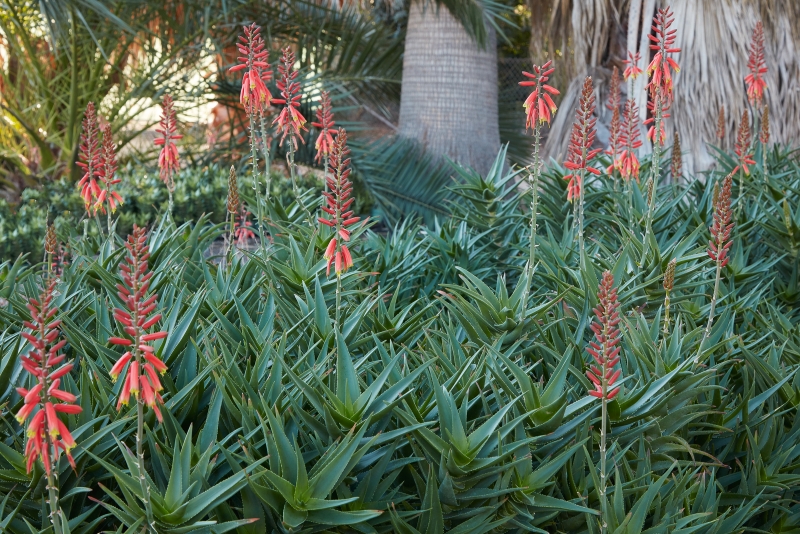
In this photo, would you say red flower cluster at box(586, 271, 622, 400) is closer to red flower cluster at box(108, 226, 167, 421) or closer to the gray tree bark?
red flower cluster at box(108, 226, 167, 421)

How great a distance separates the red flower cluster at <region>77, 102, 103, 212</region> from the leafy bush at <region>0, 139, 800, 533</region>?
1.04ft

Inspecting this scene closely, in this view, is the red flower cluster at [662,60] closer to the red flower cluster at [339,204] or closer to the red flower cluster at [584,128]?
the red flower cluster at [584,128]

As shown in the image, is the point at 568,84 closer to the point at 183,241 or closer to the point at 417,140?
the point at 417,140

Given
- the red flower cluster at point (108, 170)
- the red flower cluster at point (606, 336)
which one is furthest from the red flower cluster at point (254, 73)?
the red flower cluster at point (606, 336)

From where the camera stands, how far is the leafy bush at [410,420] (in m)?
1.46

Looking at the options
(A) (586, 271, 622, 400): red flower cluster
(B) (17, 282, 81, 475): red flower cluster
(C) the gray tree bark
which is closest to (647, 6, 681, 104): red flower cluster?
(A) (586, 271, 622, 400): red flower cluster

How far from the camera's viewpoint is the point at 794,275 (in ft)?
9.76

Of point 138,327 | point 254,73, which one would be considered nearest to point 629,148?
point 254,73

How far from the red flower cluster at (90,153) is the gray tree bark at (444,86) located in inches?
180

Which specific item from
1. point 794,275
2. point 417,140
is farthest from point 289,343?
point 417,140

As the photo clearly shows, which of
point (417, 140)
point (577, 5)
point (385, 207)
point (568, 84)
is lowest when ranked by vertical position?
point (385, 207)

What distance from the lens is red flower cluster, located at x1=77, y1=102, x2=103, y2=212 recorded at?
2.43 meters

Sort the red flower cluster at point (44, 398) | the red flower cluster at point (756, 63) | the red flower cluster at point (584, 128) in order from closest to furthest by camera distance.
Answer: the red flower cluster at point (44, 398)
the red flower cluster at point (584, 128)
the red flower cluster at point (756, 63)

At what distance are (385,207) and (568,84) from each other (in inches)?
90.4
